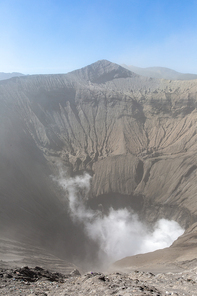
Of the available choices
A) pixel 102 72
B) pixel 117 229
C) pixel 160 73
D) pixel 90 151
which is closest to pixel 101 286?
pixel 117 229

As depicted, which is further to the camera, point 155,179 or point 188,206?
point 155,179

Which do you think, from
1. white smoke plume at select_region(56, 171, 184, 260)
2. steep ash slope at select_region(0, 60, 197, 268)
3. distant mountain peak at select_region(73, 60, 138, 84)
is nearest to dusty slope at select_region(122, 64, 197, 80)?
distant mountain peak at select_region(73, 60, 138, 84)

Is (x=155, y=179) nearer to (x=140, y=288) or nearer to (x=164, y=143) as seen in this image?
(x=164, y=143)

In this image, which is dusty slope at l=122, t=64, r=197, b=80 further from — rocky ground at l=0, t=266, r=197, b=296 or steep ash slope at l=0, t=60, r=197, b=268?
rocky ground at l=0, t=266, r=197, b=296

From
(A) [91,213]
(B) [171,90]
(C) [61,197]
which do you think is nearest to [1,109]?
(C) [61,197]

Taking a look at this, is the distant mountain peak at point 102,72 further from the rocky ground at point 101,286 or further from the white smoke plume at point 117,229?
the rocky ground at point 101,286

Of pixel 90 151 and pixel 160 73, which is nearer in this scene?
pixel 90 151

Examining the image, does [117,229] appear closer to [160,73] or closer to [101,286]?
[101,286]
